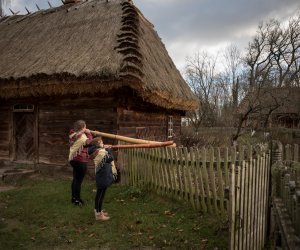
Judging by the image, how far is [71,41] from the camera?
478 inches

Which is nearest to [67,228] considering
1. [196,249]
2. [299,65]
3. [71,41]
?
[196,249]

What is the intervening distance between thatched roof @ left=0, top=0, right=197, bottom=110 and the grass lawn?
3430 millimetres

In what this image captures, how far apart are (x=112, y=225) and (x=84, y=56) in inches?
252

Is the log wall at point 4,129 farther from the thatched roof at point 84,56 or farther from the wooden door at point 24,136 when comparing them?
the thatched roof at point 84,56

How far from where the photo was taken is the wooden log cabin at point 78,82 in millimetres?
9953

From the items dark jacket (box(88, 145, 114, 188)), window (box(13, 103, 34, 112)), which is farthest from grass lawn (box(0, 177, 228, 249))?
window (box(13, 103, 34, 112))

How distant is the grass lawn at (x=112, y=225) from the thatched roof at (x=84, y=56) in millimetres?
3430

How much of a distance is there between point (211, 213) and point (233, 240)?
1758 mm

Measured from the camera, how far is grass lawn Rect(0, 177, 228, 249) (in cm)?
517

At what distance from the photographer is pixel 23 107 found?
40.1 feet

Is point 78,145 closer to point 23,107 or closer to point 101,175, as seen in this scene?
point 101,175

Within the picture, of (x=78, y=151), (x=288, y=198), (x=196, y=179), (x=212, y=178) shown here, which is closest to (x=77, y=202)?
(x=78, y=151)

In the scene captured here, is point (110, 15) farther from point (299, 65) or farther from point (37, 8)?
point (299, 65)

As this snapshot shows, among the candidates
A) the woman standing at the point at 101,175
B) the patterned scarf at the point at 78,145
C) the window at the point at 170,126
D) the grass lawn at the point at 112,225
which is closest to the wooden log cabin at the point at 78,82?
the window at the point at 170,126
